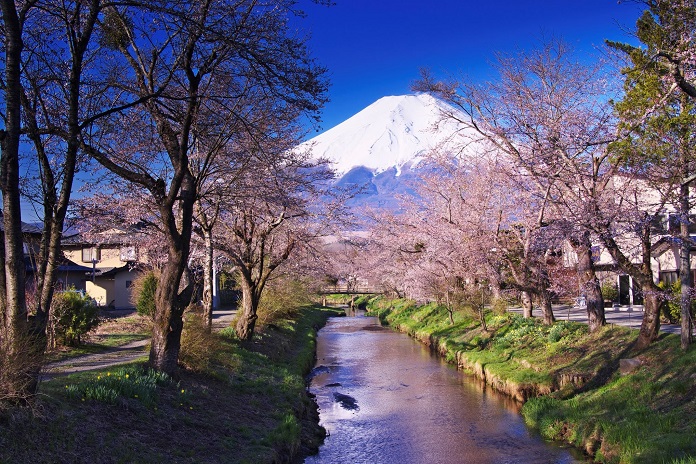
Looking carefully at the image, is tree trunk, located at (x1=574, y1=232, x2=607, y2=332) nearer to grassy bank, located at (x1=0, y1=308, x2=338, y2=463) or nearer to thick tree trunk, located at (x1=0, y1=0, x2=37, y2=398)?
grassy bank, located at (x1=0, y1=308, x2=338, y2=463)

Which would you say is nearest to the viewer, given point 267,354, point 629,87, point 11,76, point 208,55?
point 11,76

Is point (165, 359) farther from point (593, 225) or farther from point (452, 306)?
point (452, 306)

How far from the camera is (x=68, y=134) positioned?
7.93 m

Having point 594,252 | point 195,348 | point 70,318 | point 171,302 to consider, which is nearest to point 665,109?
point 594,252

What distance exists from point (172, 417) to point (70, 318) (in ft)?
29.7

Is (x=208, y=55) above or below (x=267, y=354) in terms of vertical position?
above

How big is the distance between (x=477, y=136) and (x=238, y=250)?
8567mm

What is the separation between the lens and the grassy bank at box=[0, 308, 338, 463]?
6.79m

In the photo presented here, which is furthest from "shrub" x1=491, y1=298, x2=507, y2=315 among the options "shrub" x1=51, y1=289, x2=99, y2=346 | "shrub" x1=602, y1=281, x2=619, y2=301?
"shrub" x1=51, y1=289, x2=99, y2=346

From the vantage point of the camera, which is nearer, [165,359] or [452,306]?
[165,359]

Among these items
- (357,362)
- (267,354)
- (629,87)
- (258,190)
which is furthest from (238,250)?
(629,87)

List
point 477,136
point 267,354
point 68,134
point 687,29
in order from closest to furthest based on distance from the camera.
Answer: point 68,134 → point 687,29 → point 477,136 → point 267,354

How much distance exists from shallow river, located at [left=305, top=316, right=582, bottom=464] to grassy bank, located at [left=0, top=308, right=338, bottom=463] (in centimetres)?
94

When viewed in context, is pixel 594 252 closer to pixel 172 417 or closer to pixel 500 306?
pixel 500 306
